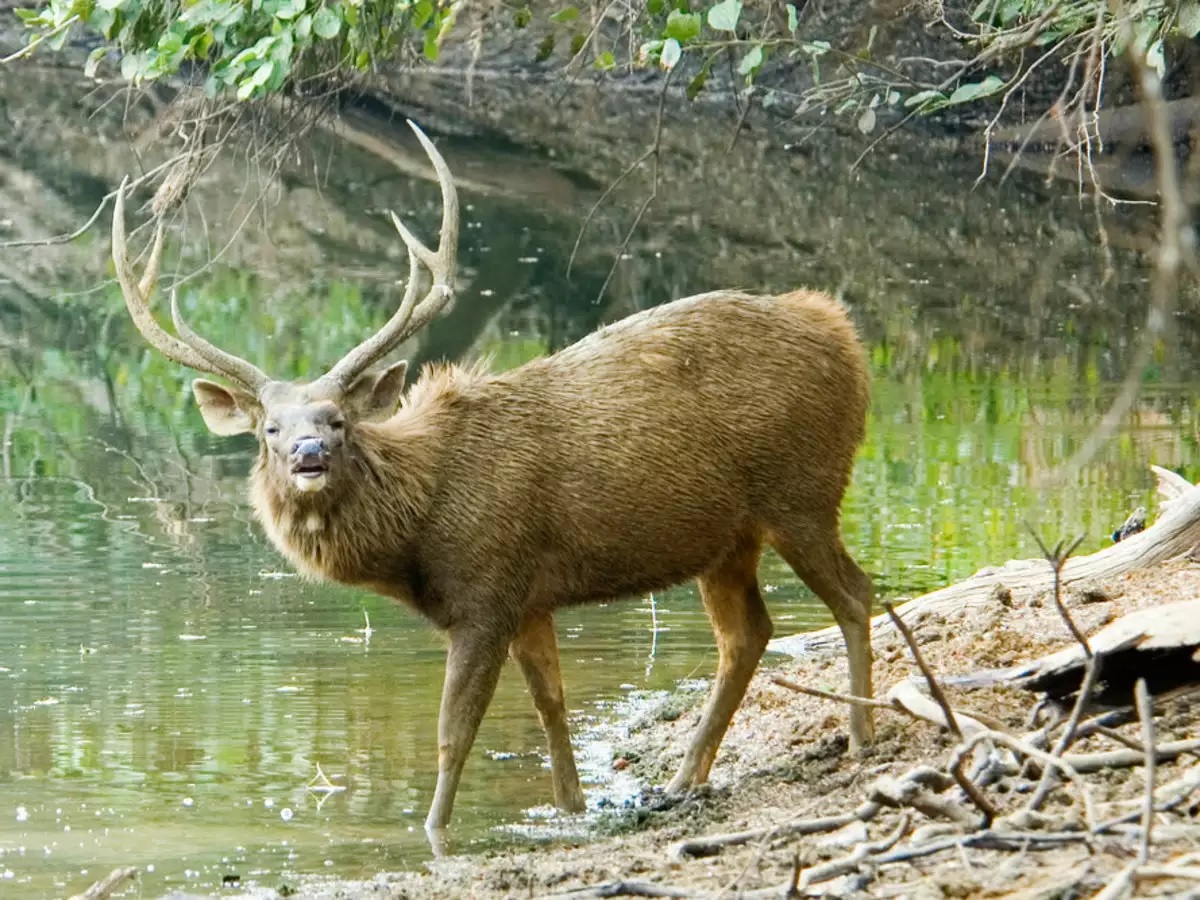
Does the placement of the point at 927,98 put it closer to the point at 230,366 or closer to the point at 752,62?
the point at 752,62

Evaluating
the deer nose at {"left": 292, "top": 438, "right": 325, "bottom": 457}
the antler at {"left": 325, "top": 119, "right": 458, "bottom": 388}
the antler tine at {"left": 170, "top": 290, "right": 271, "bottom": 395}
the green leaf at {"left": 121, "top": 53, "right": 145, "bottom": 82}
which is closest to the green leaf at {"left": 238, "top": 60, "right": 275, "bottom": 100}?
the green leaf at {"left": 121, "top": 53, "right": 145, "bottom": 82}

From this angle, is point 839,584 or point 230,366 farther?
point 839,584

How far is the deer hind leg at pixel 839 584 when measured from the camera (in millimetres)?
7793

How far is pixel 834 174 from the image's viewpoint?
32531mm

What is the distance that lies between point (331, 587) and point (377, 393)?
3.63m

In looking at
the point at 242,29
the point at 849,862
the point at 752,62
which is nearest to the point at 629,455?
the point at 752,62

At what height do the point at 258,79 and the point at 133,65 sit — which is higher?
the point at 133,65

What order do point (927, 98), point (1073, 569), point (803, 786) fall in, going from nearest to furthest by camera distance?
point (803, 786) < point (927, 98) < point (1073, 569)

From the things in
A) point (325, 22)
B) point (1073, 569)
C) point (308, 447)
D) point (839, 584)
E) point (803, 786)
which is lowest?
point (803, 786)

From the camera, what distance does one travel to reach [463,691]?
7305 millimetres

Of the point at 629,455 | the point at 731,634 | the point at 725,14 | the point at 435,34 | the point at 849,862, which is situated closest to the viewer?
the point at 849,862

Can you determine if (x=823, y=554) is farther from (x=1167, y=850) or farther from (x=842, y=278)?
(x=842, y=278)

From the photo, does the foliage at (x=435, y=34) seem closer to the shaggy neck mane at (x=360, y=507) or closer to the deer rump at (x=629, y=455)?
the deer rump at (x=629, y=455)

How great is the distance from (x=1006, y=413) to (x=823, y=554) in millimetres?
8299
